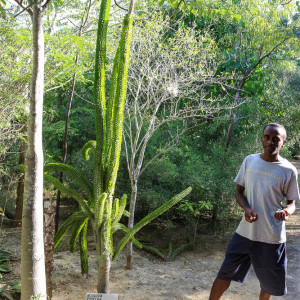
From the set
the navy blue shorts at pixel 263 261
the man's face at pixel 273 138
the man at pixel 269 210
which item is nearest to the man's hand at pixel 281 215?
the man at pixel 269 210

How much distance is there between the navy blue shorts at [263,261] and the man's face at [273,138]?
2.52ft

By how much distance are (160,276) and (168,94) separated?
327 centimetres

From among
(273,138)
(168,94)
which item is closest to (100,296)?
(273,138)

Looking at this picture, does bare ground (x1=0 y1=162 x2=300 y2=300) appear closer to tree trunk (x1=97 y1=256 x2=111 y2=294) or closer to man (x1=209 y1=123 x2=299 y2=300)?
tree trunk (x1=97 y1=256 x2=111 y2=294)

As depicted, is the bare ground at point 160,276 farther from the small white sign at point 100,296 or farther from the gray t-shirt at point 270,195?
the gray t-shirt at point 270,195

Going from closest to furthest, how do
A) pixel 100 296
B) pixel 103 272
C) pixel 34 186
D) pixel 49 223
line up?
pixel 34 186 → pixel 100 296 → pixel 49 223 → pixel 103 272

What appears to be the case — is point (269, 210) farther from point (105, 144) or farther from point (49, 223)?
point (49, 223)

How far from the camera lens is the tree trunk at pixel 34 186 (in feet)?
9.21

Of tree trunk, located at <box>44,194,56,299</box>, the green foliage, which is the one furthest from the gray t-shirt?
the green foliage

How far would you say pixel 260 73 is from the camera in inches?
354

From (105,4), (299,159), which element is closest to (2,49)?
(105,4)

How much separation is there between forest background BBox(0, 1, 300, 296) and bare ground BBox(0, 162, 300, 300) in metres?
0.94

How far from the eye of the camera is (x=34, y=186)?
2836 millimetres

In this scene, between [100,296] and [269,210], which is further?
[100,296]
